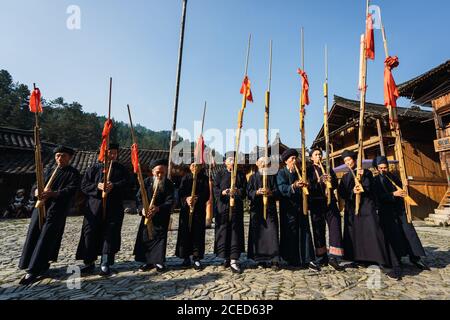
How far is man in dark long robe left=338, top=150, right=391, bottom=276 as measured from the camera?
4.06 meters

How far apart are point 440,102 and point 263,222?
14.3 meters

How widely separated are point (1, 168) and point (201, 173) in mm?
17730

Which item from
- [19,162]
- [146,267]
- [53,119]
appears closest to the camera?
[146,267]

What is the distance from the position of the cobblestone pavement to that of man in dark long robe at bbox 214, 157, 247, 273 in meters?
0.29

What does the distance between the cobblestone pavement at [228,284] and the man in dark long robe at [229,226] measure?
286 millimetres

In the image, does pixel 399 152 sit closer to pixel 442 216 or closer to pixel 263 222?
pixel 263 222

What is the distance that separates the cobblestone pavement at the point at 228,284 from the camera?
3.19 meters

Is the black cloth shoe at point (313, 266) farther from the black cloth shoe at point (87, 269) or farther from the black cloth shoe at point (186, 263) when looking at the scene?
the black cloth shoe at point (87, 269)

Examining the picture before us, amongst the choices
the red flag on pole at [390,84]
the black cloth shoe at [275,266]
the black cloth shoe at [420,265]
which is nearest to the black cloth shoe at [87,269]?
the black cloth shoe at [275,266]

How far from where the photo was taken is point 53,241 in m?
3.90

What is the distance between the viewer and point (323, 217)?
4531 mm

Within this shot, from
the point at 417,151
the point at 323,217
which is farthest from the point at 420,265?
the point at 417,151

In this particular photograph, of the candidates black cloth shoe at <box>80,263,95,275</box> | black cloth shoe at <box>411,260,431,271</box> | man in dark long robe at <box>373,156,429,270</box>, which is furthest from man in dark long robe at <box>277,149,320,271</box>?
black cloth shoe at <box>80,263,95,275</box>

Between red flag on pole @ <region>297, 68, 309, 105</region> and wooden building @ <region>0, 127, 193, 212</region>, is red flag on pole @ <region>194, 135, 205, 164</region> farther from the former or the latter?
wooden building @ <region>0, 127, 193, 212</region>
